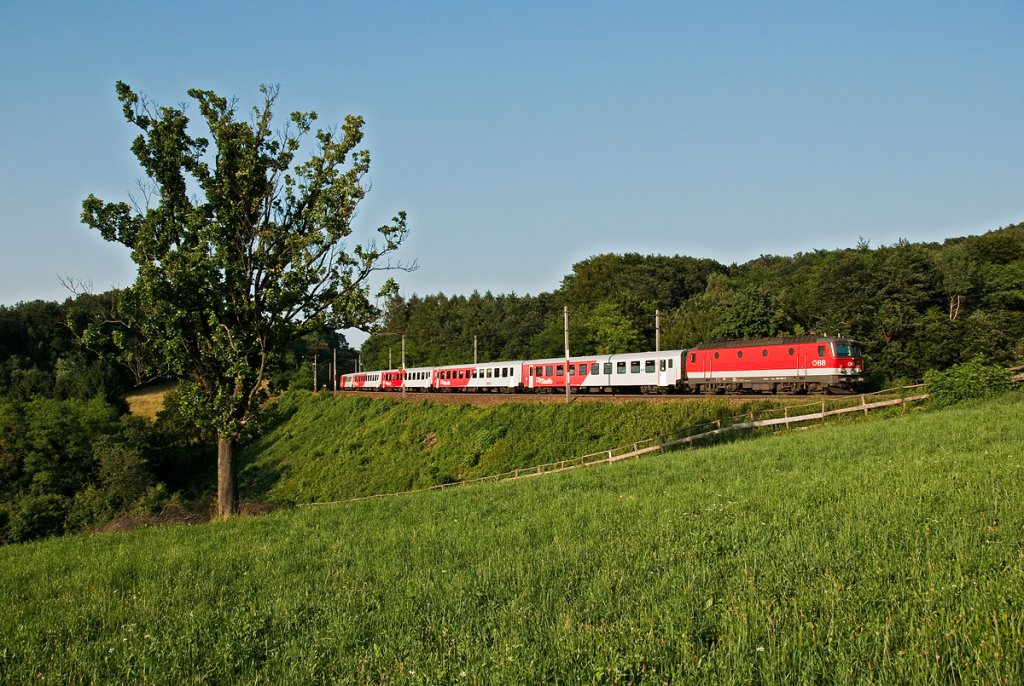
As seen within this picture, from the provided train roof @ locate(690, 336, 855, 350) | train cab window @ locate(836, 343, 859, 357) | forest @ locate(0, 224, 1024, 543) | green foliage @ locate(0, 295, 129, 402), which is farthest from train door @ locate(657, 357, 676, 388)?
green foliage @ locate(0, 295, 129, 402)

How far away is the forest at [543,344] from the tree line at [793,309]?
0.13 meters

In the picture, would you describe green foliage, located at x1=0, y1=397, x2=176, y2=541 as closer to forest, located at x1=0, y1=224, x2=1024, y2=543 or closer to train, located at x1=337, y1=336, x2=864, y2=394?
forest, located at x1=0, y1=224, x2=1024, y2=543

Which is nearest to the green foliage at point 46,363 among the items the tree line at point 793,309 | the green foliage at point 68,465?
the green foliage at point 68,465

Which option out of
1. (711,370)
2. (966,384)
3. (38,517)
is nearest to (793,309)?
(711,370)

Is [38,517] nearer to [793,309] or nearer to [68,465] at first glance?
[68,465]

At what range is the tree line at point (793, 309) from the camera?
40.4 meters

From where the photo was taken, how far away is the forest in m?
39.5

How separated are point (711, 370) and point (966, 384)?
12.4 meters

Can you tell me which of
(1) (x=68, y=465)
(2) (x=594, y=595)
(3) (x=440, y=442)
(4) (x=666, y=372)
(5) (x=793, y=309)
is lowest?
(1) (x=68, y=465)

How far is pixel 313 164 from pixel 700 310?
53290 millimetres

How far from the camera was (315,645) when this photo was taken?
6230 mm

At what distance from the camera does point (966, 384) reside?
27.1 m

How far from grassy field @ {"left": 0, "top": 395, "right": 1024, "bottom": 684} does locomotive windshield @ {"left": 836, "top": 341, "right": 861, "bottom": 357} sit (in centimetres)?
2027

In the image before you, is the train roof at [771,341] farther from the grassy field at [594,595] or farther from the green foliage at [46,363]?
the green foliage at [46,363]
